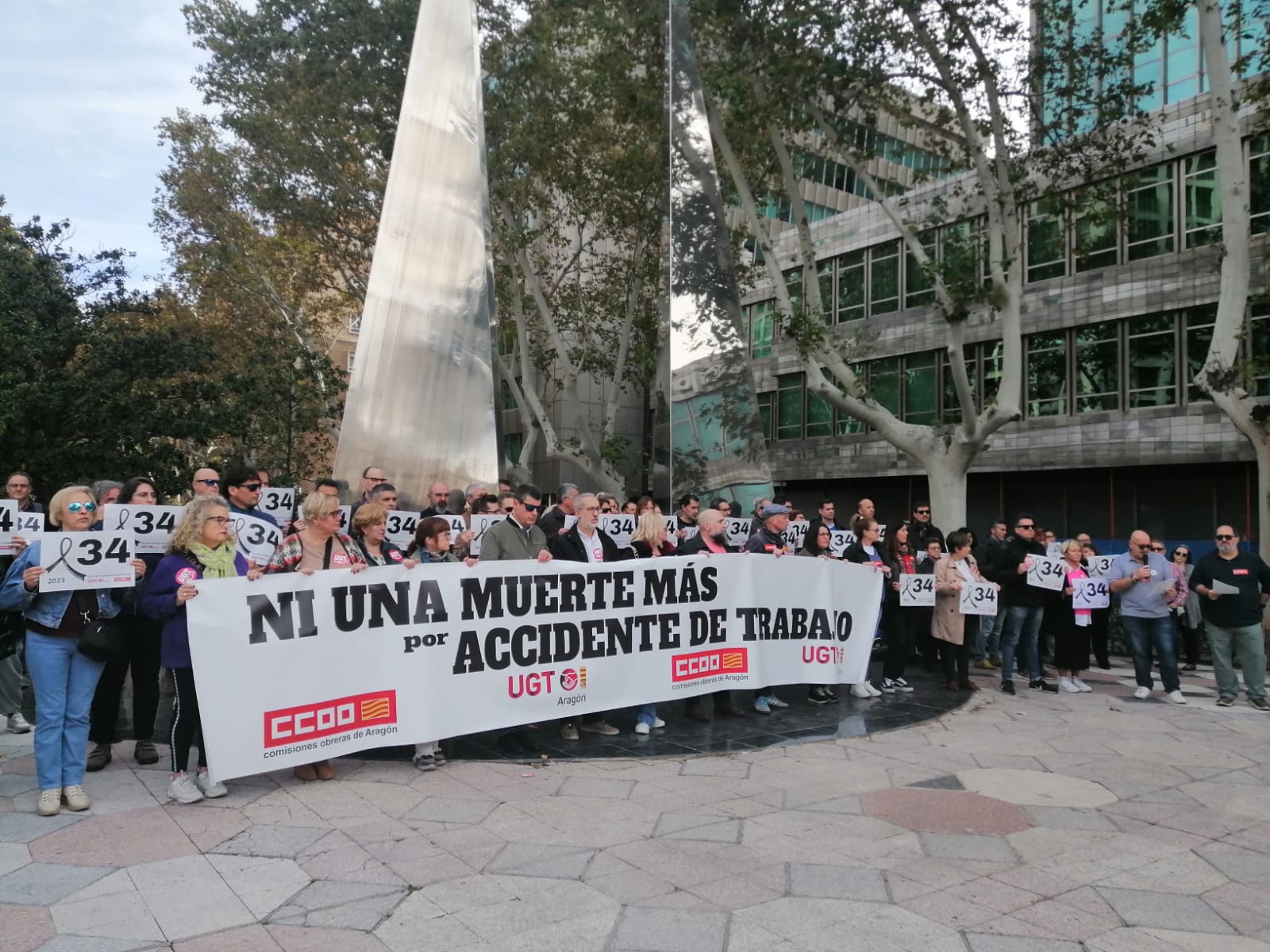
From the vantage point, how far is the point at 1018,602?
10.4 metres

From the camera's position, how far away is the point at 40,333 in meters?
19.2

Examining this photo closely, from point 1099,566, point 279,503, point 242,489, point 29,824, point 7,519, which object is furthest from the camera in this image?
point 1099,566

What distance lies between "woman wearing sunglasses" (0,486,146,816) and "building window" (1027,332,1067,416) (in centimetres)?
2648

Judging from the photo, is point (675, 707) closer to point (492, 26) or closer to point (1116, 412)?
point (492, 26)

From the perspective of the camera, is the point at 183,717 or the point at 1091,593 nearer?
the point at 183,717

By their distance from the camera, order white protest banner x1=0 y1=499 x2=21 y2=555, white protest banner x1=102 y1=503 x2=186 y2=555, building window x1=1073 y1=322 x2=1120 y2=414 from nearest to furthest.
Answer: white protest banner x1=102 y1=503 x2=186 y2=555, white protest banner x1=0 y1=499 x2=21 y2=555, building window x1=1073 y1=322 x2=1120 y2=414

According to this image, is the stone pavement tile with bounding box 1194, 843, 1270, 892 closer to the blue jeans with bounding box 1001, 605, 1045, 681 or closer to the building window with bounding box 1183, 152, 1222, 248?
the blue jeans with bounding box 1001, 605, 1045, 681

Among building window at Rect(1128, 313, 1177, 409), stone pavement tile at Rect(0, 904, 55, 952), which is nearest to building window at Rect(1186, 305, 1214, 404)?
building window at Rect(1128, 313, 1177, 409)

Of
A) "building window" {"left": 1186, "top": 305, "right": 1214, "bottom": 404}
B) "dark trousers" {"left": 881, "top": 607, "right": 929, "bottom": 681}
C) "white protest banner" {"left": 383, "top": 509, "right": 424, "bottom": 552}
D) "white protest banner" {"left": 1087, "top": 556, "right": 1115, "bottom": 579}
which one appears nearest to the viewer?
"dark trousers" {"left": 881, "top": 607, "right": 929, "bottom": 681}

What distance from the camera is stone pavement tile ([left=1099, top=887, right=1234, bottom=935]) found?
425 cm

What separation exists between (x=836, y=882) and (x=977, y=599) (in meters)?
6.11

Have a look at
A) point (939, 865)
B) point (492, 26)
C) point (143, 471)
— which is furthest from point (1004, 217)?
point (143, 471)

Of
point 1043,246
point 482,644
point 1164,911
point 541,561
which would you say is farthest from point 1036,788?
point 1043,246

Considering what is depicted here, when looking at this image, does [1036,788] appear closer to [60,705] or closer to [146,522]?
[60,705]
